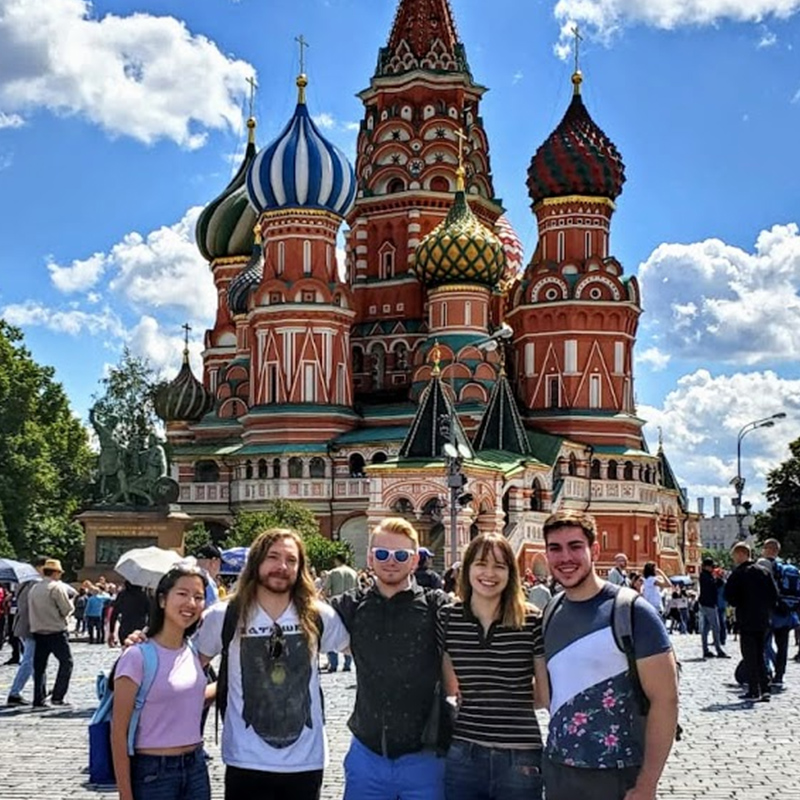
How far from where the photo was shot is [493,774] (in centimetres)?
574

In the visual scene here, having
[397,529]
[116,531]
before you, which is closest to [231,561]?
[397,529]

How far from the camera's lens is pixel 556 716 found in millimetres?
5457

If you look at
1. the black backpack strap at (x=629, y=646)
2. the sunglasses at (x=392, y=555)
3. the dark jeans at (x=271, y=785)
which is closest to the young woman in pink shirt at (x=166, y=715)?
the dark jeans at (x=271, y=785)

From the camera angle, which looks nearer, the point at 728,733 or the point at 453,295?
the point at 728,733

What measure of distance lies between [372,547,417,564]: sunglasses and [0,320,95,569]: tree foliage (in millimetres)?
42944

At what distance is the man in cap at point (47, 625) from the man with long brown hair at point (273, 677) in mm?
8969

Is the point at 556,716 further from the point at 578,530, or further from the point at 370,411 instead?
the point at 370,411

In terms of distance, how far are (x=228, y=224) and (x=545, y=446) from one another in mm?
21141

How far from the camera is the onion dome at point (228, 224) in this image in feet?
205

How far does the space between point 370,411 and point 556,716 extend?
152ft

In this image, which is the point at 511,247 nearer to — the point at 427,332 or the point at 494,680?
the point at 427,332

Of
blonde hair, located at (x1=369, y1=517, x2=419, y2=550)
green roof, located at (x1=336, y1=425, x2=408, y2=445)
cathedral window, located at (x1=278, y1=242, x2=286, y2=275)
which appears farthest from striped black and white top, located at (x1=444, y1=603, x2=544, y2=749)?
cathedral window, located at (x1=278, y1=242, x2=286, y2=275)

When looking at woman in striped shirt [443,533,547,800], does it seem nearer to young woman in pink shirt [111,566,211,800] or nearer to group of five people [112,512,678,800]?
group of five people [112,512,678,800]

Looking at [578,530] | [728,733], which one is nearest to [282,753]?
[578,530]
